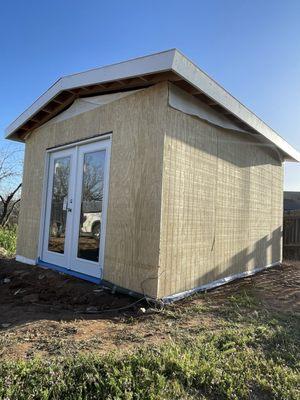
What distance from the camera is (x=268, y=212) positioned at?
7934mm

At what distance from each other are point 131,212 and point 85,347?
2192mm

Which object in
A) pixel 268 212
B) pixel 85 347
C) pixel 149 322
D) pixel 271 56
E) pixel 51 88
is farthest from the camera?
pixel 268 212

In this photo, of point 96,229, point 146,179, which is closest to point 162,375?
point 146,179

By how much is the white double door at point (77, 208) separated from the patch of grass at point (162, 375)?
108 inches

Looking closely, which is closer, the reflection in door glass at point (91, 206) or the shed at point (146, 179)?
the shed at point (146, 179)

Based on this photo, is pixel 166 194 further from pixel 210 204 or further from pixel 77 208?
pixel 77 208

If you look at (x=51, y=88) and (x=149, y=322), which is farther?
(x=51, y=88)

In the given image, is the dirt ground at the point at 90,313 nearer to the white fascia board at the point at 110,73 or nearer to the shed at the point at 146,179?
the shed at the point at 146,179

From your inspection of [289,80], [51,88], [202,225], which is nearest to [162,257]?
[202,225]

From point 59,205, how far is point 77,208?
753 millimetres

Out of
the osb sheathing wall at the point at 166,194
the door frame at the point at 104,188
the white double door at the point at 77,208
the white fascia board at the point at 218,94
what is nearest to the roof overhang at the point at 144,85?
the white fascia board at the point at 218,94

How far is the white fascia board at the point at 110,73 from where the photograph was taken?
425cm

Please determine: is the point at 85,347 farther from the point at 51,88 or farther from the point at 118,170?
the point at 51,88

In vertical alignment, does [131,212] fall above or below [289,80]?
below
